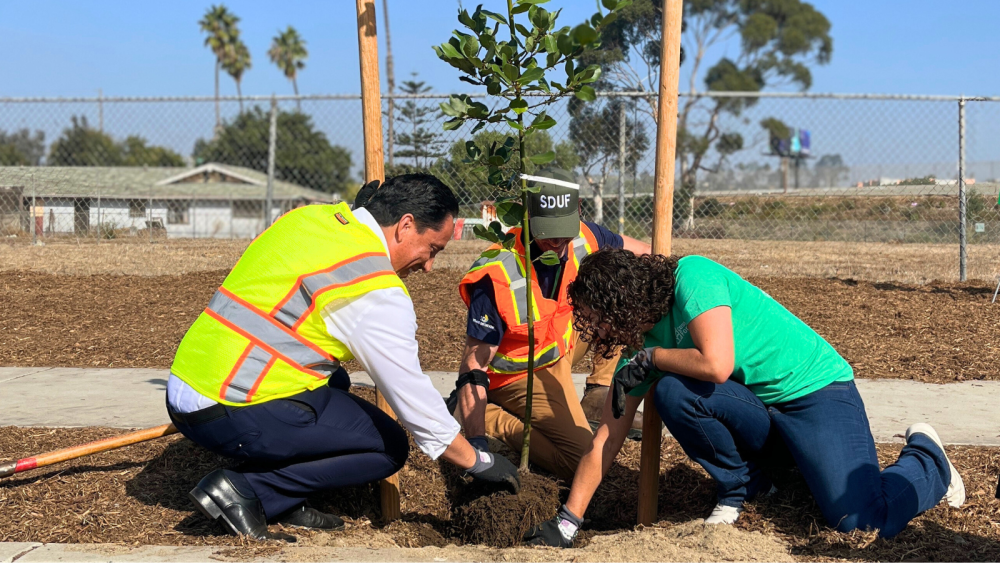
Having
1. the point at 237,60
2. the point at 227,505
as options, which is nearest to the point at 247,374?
the point at 227,505

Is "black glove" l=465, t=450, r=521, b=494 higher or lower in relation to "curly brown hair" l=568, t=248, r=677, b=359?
lower

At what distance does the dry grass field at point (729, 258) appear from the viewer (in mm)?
8461

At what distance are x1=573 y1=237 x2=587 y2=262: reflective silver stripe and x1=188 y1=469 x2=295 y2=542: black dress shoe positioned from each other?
1833mm

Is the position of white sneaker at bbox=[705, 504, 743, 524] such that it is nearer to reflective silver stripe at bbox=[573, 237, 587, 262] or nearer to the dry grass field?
reflective silver stripe at bbox=[573, 237, 587, 262]

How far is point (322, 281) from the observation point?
2840 mm

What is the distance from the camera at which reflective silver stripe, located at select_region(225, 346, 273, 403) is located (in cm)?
292

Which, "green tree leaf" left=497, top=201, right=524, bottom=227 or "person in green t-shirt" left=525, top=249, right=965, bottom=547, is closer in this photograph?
"person in green t-shirt" left=525, top=249, right=965, bottom=547

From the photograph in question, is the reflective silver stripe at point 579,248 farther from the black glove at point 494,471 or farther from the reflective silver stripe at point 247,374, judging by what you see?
the reflective silver stripe at point 247,374

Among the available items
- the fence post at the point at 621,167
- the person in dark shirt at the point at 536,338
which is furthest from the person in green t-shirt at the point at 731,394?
the fence post at the point at 621,167

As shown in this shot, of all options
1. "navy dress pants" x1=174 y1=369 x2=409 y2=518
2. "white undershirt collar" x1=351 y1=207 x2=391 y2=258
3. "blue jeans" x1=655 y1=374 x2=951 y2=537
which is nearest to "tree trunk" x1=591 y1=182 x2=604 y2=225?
"blue jeans" x1=655 y1=374 x2=951 y2=537

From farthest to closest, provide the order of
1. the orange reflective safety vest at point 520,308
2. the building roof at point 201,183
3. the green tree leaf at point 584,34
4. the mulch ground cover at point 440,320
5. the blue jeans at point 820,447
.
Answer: the building roof at point 201,183 < the mulch ground cover at point 440,320 < the orange reflective safety vest at point 520,308 < the blue jeans at point 820,447 < the green tree leaf at point 584,34

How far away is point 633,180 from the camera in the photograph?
8000 millimetres

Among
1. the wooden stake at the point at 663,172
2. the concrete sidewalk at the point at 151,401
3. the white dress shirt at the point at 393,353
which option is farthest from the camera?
the concrete sidewalk at the point at 151,401

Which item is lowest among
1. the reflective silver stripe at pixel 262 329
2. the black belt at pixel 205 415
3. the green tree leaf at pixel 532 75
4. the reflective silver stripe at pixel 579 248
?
the black belt at pixel 205 415
